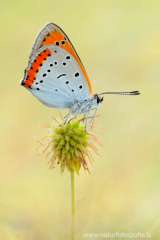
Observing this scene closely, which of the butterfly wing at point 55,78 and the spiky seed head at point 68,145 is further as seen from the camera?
the butterfly wing at point 55,78

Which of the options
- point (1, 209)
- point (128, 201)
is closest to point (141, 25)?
point (128, 201)

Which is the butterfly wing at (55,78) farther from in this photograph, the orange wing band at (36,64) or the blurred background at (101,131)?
the blurred background at (101,131)

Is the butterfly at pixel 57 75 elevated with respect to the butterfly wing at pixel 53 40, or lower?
lower

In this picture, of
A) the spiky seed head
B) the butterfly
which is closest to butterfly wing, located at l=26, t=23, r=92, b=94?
the butterfly

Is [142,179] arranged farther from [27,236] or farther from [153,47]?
[153,47]

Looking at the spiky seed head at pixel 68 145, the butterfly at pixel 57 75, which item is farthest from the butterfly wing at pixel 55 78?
the spiky seed head at pixel 68 145

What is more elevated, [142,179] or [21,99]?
Result: [21,99]

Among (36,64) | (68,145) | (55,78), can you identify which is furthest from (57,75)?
(68,145)
